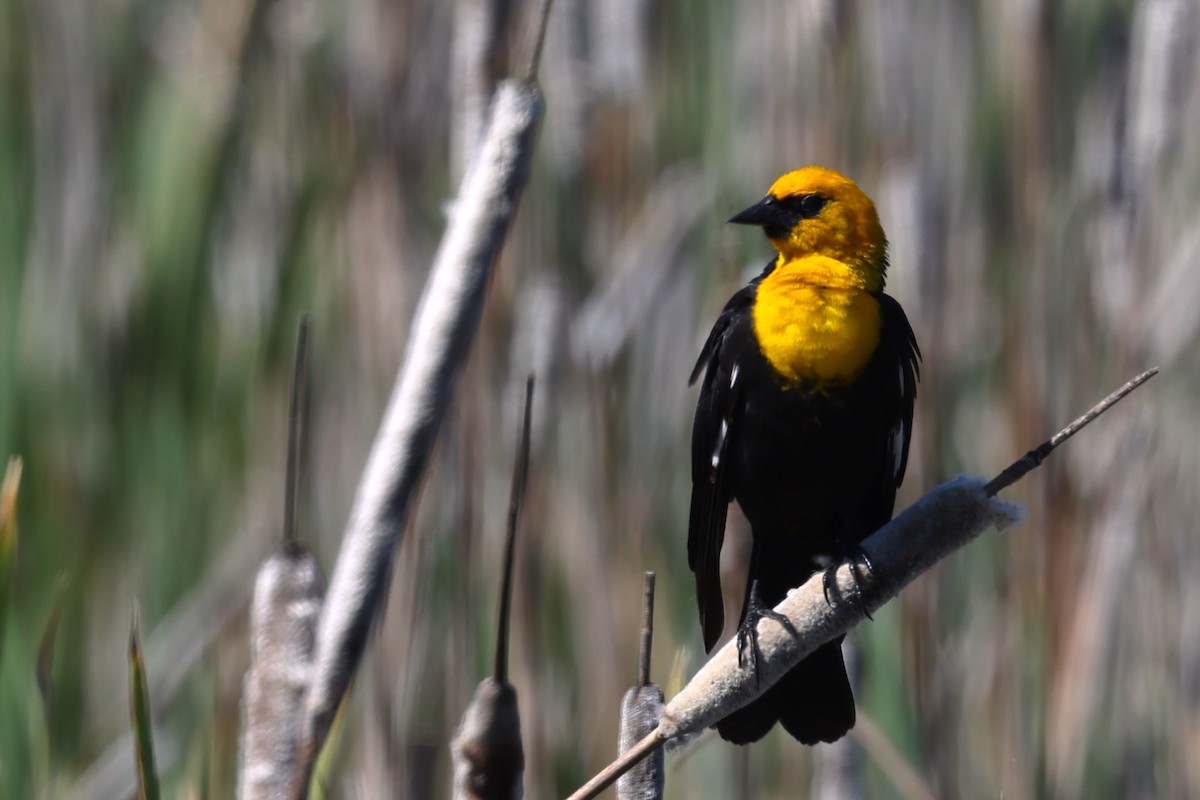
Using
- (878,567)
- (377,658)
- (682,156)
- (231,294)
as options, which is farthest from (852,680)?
(231,294)

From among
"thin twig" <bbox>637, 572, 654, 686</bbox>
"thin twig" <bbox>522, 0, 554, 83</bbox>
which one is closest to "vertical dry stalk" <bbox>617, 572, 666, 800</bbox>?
"thin twig" <bbox>637, 572, 654, 686</bbox>

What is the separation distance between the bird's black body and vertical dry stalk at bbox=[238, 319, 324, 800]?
43cm

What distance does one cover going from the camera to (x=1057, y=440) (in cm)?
63

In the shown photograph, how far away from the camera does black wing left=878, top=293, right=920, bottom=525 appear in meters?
1.21

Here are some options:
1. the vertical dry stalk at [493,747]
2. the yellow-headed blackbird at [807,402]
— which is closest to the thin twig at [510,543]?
the vertical dry stalk at [493,747]

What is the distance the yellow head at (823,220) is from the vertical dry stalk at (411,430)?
421mm

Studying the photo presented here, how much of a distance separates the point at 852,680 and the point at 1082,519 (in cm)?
30

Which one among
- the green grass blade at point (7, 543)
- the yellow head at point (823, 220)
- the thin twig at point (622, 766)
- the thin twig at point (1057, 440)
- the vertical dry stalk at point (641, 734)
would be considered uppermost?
the yellow head at point (823, 220)

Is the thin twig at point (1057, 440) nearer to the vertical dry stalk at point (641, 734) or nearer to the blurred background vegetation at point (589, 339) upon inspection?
the vertical dry stalk at point (641, 734)

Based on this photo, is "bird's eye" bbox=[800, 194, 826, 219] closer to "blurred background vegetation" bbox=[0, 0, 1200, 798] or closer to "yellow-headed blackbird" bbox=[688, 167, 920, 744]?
"yellow-headed blackbird" bbox=[688, 167, 920, 744]

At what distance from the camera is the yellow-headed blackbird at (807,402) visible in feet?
3.85

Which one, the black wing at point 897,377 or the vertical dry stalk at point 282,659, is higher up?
the black wing at point 897,377

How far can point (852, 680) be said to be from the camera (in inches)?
51.4

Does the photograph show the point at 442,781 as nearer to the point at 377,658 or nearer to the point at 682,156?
the point at 377,658
